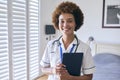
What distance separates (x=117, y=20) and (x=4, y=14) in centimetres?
187

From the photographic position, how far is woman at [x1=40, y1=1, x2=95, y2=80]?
1239 millimetres

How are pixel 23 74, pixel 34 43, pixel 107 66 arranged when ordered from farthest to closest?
1. pixel 34 43
2. pixel 23 74
3. pixel 107 66

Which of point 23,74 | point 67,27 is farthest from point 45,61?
point 23,74

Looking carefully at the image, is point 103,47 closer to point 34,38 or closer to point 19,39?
point 34,38

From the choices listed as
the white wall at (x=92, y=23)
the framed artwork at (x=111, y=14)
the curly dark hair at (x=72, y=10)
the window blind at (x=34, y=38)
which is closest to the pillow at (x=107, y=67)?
the white wall at (x=92, y=23)

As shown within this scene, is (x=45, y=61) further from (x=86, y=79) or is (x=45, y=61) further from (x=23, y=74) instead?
(x=23, y=74)

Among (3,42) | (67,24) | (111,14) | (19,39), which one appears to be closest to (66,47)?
(67,24)

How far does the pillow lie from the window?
1092mm

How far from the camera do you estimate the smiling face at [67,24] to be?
1.26m

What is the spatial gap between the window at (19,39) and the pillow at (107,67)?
43.0 inches

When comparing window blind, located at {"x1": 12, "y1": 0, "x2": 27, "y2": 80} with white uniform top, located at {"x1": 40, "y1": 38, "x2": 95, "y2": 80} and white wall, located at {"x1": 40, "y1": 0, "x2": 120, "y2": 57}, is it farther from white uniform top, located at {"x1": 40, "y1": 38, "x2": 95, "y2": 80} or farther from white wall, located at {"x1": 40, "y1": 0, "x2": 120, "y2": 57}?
white uniform top, located at {"x1": 40, "y1": 38, "x2": 95, "y2": 80}

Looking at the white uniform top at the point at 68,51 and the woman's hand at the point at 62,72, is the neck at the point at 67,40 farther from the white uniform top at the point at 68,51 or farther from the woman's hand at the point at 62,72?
the woman's hand at the point at 62,72

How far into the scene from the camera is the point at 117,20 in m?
3.09

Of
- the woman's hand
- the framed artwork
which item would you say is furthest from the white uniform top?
the framed artwork
